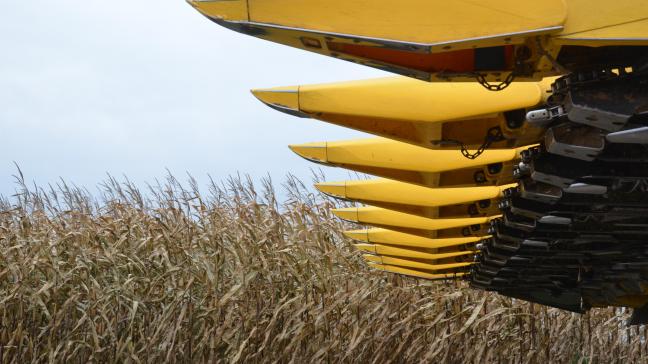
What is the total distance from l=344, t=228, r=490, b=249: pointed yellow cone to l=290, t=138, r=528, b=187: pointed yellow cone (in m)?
1.46

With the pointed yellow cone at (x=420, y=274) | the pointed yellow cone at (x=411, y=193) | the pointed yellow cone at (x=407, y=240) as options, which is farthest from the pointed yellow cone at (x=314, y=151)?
the pointed yellow cone at (x=420, y=274)

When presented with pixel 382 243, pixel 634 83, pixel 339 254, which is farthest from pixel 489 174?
pixel 339 254

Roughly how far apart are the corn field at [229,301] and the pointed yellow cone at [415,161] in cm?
266

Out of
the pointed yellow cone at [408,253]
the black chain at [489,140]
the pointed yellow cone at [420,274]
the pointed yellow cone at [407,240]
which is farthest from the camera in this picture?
the pointed yellow cone at [420,274]

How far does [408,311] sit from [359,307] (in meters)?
0.73

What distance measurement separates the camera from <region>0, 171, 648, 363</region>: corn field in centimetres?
718

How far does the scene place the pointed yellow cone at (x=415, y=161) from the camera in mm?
4523

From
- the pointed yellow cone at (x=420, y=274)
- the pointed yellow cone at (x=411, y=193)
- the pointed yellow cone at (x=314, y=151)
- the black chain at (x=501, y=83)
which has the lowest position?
the pointed yellow cone at (x=420, y=274)

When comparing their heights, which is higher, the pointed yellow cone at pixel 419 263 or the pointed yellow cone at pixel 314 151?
the pointed yellow cone at pixel 314 151

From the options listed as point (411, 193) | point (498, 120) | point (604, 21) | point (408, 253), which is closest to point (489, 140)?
point (498, 120)

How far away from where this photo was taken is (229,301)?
24.3 ft

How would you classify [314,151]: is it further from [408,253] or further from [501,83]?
[408,253]

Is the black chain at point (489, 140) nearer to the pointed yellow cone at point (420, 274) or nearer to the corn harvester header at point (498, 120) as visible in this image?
→ the corn harvester header at point (498, 120)

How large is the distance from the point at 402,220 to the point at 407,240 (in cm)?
76
